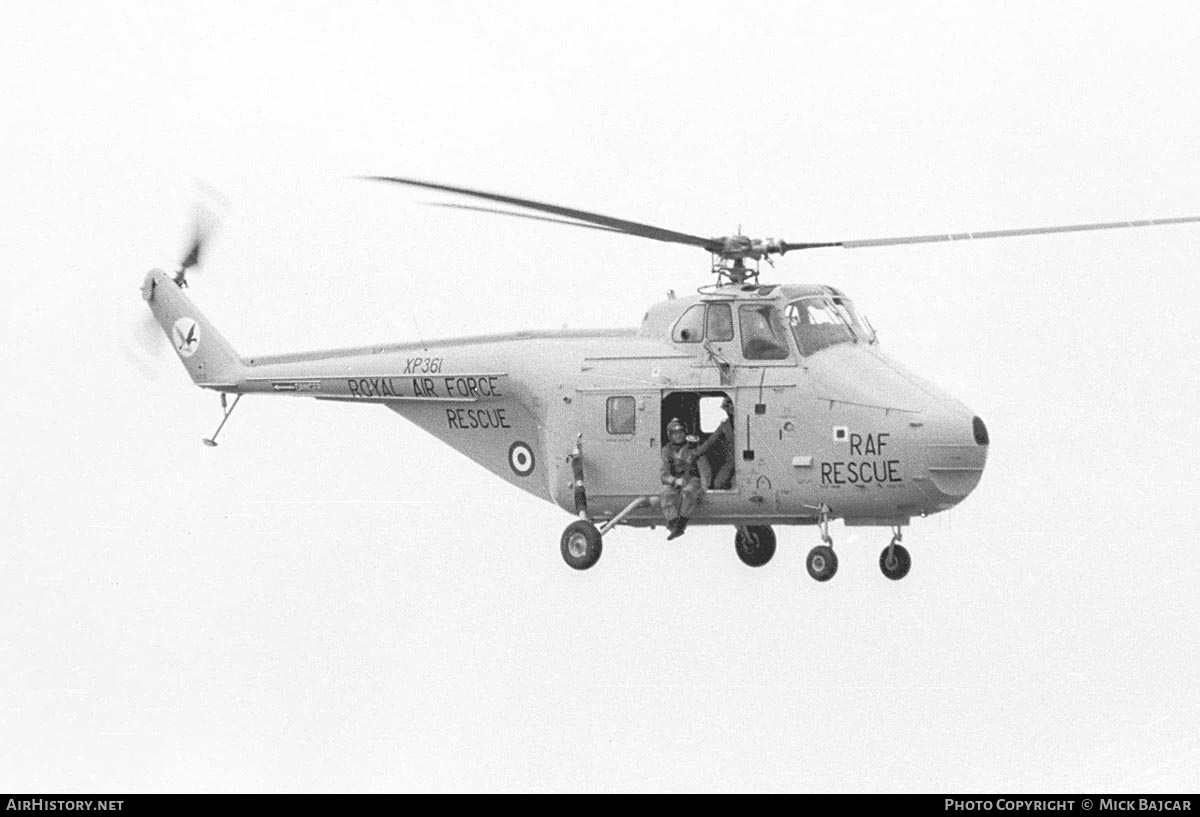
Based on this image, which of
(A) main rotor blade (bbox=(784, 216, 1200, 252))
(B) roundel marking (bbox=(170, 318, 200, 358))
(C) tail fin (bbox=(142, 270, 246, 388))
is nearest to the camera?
(A) main rotor blade (bbox=(784, 216, 1200, 252))

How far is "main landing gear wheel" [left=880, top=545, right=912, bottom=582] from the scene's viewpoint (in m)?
17.7

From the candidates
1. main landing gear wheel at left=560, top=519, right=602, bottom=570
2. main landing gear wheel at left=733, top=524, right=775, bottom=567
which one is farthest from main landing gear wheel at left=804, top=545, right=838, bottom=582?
main landing gear wheel at left=560, top=519, right=602, bottom=570

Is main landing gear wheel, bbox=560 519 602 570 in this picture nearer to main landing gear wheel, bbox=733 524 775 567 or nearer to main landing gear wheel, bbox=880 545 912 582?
main landing gear wheel, bbox=733 524 775 567

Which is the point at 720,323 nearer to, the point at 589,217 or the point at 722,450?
the point at 722,450

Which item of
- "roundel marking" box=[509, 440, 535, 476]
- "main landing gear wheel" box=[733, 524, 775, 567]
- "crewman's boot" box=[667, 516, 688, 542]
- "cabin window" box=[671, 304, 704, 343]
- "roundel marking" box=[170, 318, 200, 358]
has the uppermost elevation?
"cabin window" box=[671, 304, 704, 343]

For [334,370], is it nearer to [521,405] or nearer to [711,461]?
[521,405]

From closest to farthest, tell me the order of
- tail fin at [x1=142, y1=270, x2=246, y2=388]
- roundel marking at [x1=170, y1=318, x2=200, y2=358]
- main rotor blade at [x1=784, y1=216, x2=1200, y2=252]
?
main rotor blade at [x1=784, y1=216, x2=1200, y2=252] < tail fin at [x1=142, y1=270, x2=246, y2=388] < roundel marking at [x1=170, y1=318, x2=200, y2=358]

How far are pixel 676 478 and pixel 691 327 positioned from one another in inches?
50.4

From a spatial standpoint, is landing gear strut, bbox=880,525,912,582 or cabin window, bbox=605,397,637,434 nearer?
landing gear strut, bbox=880,525,912,582

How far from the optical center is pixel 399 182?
54.1ft

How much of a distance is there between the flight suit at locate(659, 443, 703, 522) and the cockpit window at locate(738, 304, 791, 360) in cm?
98

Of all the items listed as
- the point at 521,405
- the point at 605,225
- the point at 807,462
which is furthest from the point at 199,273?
the point at 807,462

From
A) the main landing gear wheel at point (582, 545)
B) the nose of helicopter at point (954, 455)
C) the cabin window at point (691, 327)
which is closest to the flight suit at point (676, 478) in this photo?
the main landing gear wheel at point (582, 545)

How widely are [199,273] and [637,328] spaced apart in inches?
205
